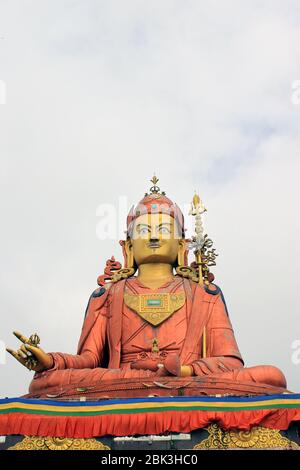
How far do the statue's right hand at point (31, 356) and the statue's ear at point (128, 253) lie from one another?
273cm

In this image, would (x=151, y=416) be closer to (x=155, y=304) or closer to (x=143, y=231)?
(x=155, y=304)

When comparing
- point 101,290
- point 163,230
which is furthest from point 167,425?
point 163,230

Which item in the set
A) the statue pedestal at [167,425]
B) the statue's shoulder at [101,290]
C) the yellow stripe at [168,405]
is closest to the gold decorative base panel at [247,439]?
the statue pedestal at [167,425]

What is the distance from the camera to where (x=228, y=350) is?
10.7m

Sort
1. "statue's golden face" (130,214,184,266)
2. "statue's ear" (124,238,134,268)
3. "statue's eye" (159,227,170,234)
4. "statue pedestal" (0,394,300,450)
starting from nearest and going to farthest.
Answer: "statue pedestal" (0,394,300,450) → "statue's golden face" (130,214,184,266) → "statue's eye" (159,227,170,234) → "statue's ear" (124,238,134,268)

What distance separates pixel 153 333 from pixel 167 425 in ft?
9.18

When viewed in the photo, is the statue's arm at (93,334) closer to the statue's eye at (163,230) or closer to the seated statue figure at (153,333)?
the seated statue figure at (153,333)

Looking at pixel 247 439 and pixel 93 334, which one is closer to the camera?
pixel 247 439

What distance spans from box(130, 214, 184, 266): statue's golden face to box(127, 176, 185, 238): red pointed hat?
0.11 meters

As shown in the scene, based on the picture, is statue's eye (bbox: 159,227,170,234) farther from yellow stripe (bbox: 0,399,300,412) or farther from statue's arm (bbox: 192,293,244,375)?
yellow stripe (bbox: 0,399,300,412)

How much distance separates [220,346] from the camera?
1080 centimetres

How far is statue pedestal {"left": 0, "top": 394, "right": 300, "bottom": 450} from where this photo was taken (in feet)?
27.1

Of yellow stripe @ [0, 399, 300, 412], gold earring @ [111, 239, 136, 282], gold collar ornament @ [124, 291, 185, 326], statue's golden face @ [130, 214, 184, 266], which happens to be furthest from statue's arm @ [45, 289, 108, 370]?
yellow stripe @ [0, 399, 300, 412]

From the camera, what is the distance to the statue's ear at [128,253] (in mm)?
12174
